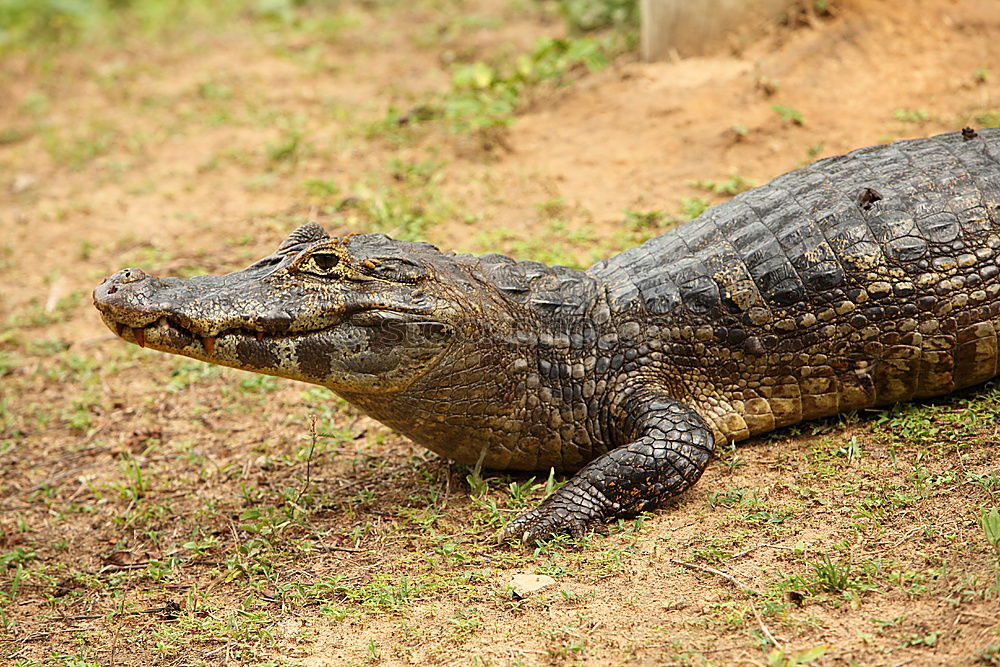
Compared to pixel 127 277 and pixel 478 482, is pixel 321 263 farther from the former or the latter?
pixel 478 482

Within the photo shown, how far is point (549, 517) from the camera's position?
380 centimetres

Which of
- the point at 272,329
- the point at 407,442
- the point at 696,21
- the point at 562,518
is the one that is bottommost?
the point at 407,442

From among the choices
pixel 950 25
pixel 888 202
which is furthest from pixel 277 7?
pixel 888 202

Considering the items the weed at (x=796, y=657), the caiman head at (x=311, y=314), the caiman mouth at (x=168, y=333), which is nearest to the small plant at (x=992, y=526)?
the weed at (x=796, y=657)

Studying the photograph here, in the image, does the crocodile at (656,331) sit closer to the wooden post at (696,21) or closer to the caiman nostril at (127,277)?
the caiman nostril at (127,277)

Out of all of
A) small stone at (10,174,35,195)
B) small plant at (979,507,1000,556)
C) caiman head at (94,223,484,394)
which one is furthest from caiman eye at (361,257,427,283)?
small stone at (10,174,35,195)

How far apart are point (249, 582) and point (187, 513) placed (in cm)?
83

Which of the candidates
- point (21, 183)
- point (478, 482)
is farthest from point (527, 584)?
point (21, 183)

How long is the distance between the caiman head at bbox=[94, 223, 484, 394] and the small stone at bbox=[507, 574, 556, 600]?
95 centimetres

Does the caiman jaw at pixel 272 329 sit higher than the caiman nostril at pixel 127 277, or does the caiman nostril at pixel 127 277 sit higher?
the caiman nostril at pixel 127 277

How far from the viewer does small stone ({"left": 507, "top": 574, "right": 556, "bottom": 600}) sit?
11.3 ft

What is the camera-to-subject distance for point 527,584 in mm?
3488

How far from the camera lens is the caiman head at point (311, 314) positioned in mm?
3783

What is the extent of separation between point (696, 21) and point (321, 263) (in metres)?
4.53
